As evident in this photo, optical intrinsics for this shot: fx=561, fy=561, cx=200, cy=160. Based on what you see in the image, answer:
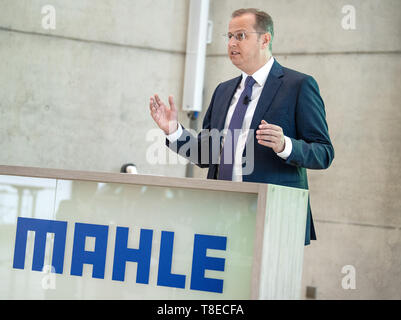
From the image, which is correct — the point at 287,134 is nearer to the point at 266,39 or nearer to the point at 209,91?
the point at 266,39

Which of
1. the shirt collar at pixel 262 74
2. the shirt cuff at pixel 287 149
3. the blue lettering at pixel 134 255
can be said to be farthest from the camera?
the shirt collar at pixel 262 74

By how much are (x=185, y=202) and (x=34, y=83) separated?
2940 millimetres

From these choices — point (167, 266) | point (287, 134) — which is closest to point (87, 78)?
point (287, 134)

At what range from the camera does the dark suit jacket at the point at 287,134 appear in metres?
2.29

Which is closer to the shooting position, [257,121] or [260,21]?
[257,121]

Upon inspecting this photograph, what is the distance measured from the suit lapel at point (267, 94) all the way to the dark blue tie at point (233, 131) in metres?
0.06

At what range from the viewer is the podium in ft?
6.12

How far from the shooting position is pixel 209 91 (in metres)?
4.70

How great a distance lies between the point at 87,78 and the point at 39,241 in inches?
107

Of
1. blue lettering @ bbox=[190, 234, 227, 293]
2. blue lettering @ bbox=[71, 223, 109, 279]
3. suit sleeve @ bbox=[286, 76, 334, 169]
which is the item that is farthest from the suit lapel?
blue lettering @ bbox=[71, 223, 109, 279]

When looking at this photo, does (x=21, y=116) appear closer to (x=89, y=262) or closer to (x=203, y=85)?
(x=203, y=85)

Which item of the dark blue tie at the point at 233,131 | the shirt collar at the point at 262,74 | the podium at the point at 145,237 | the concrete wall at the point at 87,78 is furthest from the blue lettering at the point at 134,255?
the concrete wall at the point at 87,78

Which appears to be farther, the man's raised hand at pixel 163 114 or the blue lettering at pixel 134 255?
the man's raised hand at pixel 163 114

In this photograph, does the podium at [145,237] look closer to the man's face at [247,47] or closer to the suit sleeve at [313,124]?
the suit sleeve at [313,124]
